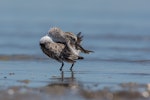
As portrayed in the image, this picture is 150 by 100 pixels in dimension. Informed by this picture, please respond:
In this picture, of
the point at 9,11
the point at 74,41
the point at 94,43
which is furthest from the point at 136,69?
the point at 9,11

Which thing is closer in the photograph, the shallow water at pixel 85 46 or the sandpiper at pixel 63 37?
the shallow water at pixel 85 46

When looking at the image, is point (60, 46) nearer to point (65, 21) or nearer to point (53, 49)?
point (53, 49)

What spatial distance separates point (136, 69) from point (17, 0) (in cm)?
3312

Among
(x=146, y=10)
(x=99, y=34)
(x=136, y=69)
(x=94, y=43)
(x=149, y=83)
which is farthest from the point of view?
(x=146, y=10)

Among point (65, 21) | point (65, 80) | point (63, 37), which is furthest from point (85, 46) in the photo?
point (65, 21)

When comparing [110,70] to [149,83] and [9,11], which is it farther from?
[9,11]

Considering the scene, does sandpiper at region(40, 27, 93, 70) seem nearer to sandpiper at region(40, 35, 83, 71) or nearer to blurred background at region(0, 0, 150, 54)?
sandpiper at region(40, 35, 83, 71)

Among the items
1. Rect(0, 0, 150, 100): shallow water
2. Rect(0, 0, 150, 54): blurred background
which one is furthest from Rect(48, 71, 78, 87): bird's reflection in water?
Rect(0, 0, 150, 54): blurred background

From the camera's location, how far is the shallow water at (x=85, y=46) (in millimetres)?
12477

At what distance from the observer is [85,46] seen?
66.7ft

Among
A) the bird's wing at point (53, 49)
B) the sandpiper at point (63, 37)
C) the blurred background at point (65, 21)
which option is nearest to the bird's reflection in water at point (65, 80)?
the bird's wing at point (53, 49)

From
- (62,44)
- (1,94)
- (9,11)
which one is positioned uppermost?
(9,11)

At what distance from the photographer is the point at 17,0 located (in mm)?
47062

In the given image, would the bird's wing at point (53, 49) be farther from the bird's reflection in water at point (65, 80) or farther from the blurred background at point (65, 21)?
the blurred background at point (65, 21)
